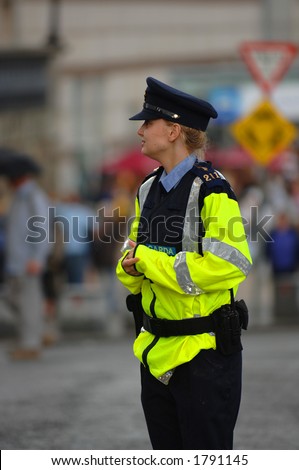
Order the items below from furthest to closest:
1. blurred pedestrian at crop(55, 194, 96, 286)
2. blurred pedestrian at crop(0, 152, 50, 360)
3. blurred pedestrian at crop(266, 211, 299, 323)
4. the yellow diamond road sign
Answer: blurred pedestrian at crop(55, 194, 96, 286) → blurred pedestrian at crop(266, 211, 299, 323) → the yellow diamond road sign → blurred pedestrian at crop(0, 152, 50, 360)

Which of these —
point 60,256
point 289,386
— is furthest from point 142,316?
point 60,256

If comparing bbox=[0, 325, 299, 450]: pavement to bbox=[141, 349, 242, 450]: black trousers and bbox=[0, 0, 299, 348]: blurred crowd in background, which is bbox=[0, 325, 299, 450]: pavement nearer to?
bbox=[0, 0, 299, 348]: blurred crowd in background

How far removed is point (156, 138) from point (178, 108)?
14cm

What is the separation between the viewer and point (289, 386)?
9.48 meters

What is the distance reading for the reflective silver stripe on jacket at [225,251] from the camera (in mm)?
4605

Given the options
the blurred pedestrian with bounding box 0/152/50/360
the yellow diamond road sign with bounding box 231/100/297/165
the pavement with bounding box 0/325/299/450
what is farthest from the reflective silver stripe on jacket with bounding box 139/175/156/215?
the yellow diamond road sign with bounding box 231/100/297/165

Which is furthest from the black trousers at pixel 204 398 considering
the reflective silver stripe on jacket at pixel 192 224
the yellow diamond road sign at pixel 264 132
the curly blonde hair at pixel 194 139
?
the yellow diamond road sign at pixel 264 132

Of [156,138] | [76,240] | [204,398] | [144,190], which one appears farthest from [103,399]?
[76,240]

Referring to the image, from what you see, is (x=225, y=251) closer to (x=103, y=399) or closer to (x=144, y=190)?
(x=144, y=190)

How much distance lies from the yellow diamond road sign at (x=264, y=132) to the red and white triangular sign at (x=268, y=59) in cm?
28

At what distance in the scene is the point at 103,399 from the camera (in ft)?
29.6

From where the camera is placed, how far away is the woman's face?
480 cm

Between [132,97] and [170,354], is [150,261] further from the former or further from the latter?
[132,97]

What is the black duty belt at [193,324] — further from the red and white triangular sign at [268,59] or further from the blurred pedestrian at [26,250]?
the red and white triangular sign at [268,59]
